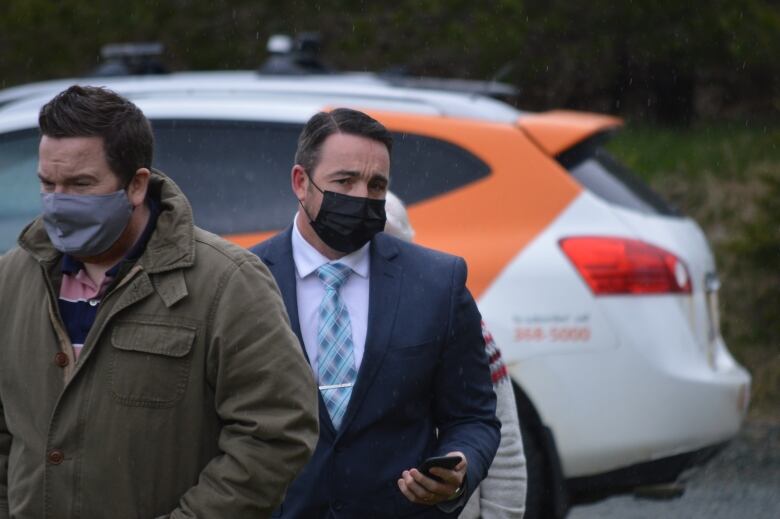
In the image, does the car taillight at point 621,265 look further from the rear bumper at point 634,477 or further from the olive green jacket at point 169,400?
the olive green jacket at point 169,400

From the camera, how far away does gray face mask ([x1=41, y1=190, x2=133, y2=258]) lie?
250 cm

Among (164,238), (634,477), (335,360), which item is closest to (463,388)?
(335,360)

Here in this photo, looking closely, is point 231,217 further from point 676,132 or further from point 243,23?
point 676,132

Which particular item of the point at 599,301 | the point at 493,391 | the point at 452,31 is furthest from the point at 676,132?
the point at 493,391

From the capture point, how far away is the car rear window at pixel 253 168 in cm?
553

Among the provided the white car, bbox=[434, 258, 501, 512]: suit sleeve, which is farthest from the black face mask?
the white car

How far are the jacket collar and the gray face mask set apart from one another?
0.06 meters

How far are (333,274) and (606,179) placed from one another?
8.67 feet

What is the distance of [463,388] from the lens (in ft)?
10.5

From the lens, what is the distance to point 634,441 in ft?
17.4

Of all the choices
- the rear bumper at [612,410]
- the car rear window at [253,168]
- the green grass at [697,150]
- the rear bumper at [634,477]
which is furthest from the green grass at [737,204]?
the car rear window at [253,168]

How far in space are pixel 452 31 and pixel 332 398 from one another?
26.6ft

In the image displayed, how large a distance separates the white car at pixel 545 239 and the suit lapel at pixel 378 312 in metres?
2.06

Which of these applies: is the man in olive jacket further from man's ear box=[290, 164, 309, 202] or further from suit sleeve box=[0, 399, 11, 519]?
man's ear box=[290, 164, 309, 202]
